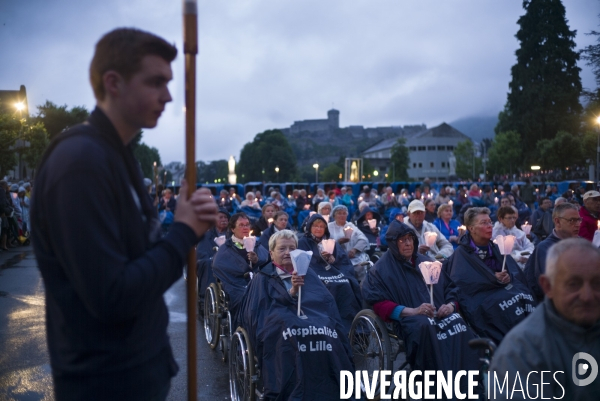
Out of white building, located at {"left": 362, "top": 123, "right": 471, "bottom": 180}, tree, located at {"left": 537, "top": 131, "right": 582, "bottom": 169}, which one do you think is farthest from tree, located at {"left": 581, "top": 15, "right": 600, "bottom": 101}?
white building, located at {"left": 362, "top": 123, "right": 471, "bottom": 180}

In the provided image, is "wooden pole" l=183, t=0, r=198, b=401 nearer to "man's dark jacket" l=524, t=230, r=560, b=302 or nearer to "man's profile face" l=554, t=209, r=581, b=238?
"man's dark jacket" l=524, t=230, r=560, b=302

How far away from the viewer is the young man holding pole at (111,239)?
5.91 feet

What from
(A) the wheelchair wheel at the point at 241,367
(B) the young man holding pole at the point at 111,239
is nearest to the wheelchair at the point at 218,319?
(A) the wheelchair wheel at the point at 241,367

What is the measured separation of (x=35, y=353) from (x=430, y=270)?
4.79 m

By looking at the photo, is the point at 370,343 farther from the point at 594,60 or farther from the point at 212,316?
the point at 594,60

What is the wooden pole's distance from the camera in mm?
2180

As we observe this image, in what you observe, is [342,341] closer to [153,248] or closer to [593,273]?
[593,273]

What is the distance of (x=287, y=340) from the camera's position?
5.20 metres

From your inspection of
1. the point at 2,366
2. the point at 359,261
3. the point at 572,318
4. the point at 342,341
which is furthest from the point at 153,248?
the point at 359,261

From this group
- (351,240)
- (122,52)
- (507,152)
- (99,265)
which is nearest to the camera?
(99,265)

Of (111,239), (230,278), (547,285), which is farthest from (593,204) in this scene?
(111,239)

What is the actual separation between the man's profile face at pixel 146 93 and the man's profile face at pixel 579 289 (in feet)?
5.73

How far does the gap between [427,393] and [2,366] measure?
15.0ft

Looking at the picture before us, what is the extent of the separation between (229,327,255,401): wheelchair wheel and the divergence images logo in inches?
120
